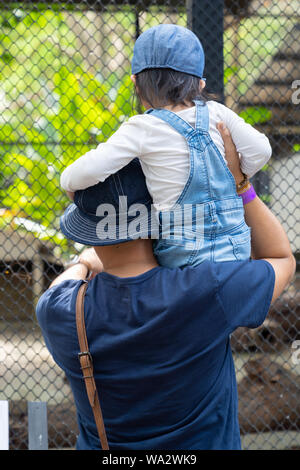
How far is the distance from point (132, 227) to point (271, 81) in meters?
2.52

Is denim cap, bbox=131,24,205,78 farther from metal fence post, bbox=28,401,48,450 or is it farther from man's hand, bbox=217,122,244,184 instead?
metal fence post, bbox=28,401,48,450

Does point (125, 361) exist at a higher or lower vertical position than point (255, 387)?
higher

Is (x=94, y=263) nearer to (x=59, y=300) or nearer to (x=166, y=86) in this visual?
(x=59, y=300)

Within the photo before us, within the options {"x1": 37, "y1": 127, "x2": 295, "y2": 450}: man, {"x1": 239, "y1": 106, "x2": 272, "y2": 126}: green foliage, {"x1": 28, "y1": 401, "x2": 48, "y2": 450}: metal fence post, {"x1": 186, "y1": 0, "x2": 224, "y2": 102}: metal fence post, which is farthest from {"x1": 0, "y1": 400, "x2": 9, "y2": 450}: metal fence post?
{"x1": 239, "y1": 106, "x2": 272, "y2": 126}: green foliage

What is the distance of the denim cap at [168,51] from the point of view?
1.20m

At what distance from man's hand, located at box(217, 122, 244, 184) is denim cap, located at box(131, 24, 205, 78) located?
0.14 metres

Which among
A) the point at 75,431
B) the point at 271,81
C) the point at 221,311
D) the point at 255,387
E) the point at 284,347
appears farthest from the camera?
the point at 284,347

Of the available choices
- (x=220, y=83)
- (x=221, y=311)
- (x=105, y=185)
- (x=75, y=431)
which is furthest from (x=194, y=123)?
(x=75, y=431)

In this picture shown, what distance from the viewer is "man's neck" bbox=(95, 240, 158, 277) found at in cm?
119

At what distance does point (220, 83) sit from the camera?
2379mm

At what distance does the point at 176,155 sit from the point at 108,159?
153mm

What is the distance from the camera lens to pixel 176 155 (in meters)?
1.19

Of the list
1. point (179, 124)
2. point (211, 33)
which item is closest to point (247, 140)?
point (179, 124)
